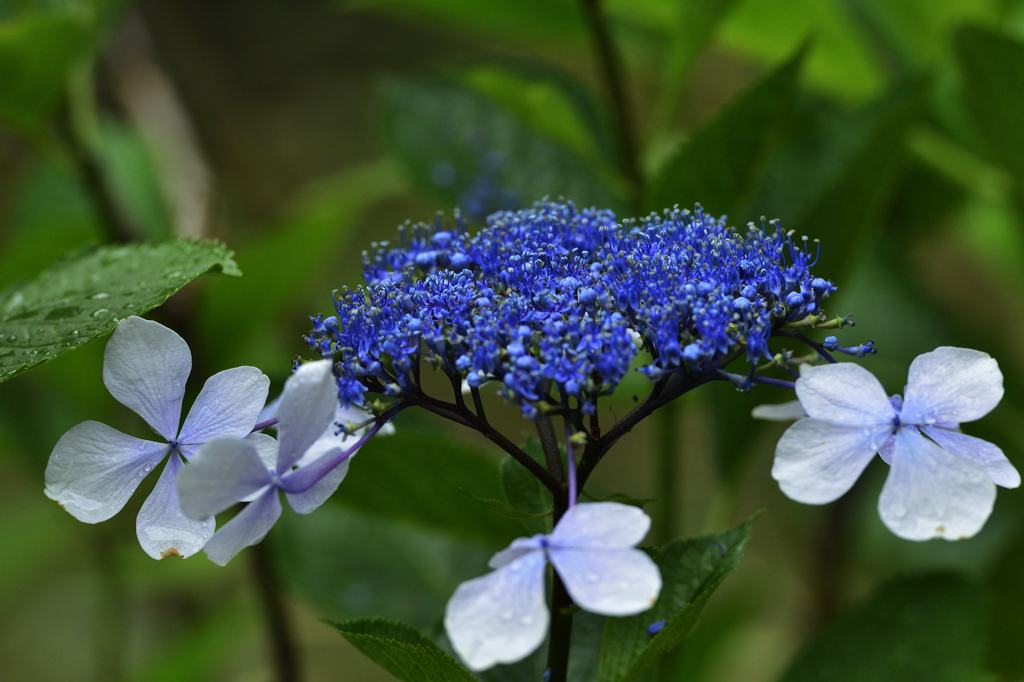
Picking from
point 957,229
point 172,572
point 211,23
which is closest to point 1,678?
point 172,572

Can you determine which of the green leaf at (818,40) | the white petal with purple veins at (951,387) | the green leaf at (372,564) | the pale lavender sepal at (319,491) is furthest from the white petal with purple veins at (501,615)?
the green leaf at (818,40)

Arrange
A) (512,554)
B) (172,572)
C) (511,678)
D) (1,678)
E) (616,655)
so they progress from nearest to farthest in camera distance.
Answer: (512,554)
(616,655)
(511,678)
(172,572)
(1,678)

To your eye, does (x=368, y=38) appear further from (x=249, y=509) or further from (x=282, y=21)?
(x=249, y=509)

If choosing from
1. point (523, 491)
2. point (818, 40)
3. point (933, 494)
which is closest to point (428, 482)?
point (523, 491)

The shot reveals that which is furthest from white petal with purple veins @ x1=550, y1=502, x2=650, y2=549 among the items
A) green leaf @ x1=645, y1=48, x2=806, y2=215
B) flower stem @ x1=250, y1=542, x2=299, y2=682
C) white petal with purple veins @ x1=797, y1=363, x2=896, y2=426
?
flower stem @ x1=250, y1=542, x2=299, y2=682

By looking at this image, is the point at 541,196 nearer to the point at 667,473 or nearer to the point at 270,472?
the point at 667,473

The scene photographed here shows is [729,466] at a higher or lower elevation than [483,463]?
lower

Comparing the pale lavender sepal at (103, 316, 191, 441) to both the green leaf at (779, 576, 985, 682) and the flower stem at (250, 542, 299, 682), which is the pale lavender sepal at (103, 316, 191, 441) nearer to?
the flower stem at (250, 542, 299, 682)

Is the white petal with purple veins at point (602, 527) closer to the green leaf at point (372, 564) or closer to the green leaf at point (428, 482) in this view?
the green leaf at point (428, 482)
